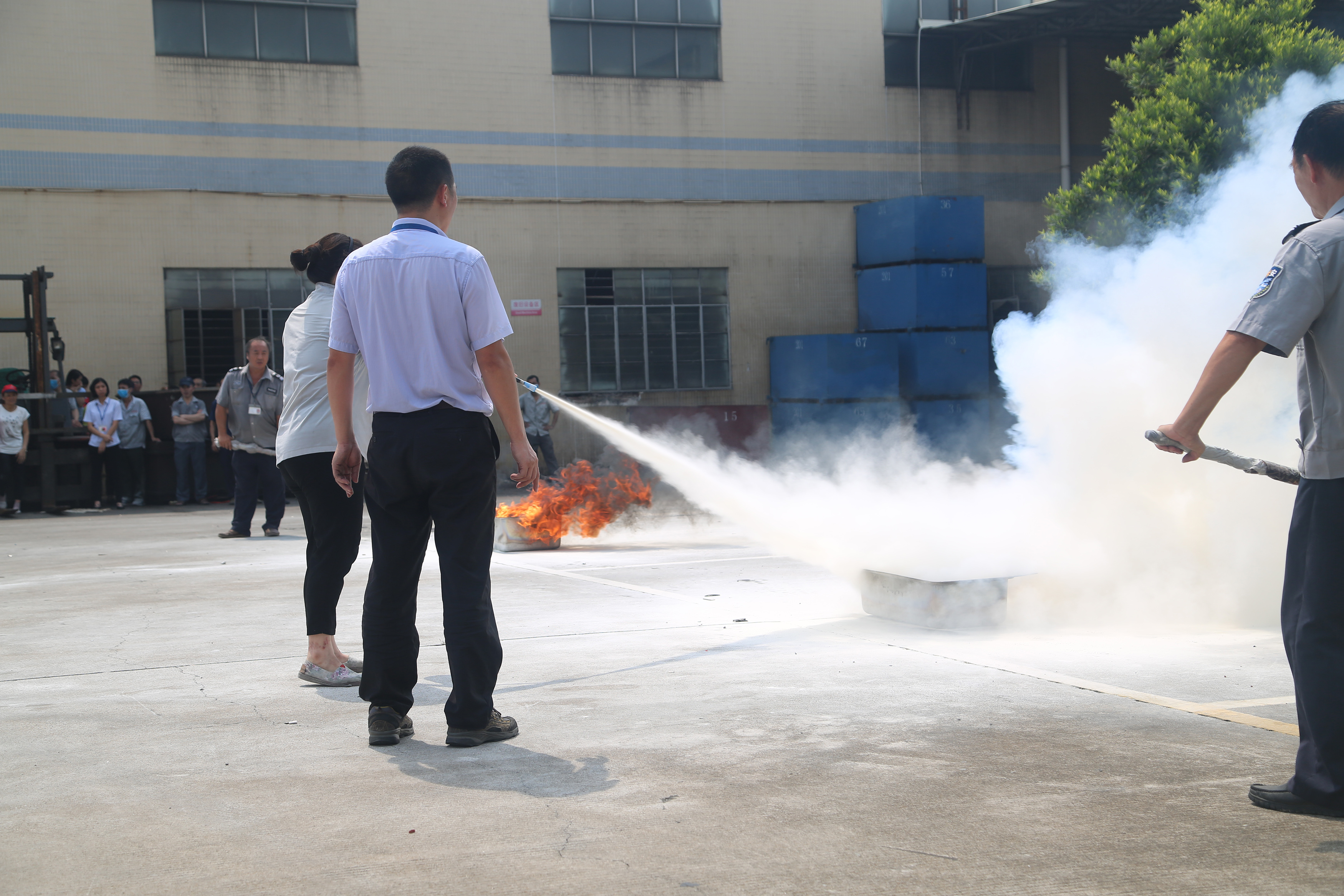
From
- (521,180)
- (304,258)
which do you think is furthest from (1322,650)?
(521,180)

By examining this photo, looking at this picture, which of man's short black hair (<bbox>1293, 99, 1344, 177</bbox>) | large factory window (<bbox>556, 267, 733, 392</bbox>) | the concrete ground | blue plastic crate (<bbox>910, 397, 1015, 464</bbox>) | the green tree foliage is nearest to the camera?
the concrete ground

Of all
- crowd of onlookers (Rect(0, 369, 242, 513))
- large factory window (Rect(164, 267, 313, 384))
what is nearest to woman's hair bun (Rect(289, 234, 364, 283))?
crowd of onlookers (Rect(0, 369, 242, 513))

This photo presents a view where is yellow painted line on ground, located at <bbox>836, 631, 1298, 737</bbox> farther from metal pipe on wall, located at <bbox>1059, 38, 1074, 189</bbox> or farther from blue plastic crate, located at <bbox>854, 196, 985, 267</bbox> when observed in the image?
metal pipe on wall, located at <bbox>1059, 38, 1074, 189</bbox>

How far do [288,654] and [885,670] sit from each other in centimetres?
300

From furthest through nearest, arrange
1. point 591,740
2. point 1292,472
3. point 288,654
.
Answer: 1. point 288,654
2. point 591,740
3. point 1292,472

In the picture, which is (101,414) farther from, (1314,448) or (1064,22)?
(1064,22)

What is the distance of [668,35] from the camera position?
21844mm

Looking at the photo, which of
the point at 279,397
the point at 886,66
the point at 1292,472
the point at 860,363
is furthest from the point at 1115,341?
the point at 886,66

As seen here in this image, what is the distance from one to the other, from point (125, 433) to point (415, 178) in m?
15.1

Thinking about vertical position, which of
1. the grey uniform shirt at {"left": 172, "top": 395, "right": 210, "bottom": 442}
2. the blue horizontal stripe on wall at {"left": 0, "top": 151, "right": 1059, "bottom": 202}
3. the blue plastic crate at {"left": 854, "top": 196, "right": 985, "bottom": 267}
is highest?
the blue horizontal stripe on wall at {"left": 0, "top": 151, "right": 1059, "bottom": 202}

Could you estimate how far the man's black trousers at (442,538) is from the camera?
4.33 metres

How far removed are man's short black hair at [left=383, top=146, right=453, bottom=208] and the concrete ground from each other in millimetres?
2003

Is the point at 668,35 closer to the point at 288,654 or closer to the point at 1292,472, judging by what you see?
the point at 288,654

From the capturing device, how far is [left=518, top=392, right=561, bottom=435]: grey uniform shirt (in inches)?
776
